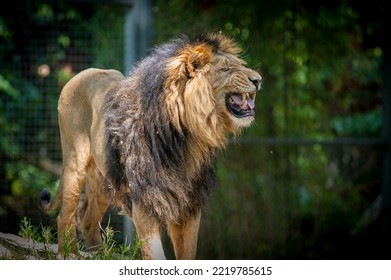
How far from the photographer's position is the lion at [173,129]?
3.42 m

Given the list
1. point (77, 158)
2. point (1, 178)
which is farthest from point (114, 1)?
point (77, 158)

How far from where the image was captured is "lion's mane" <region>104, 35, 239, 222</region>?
3410 mm

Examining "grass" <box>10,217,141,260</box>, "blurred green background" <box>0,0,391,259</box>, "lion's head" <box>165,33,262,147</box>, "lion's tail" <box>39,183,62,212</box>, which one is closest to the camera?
"lion's head" <box>165,33,262,147</box>

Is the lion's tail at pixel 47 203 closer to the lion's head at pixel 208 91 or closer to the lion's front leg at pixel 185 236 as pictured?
the lion's front leg at pixel 185 236

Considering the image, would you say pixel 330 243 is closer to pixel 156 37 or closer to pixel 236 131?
pixel 156 37

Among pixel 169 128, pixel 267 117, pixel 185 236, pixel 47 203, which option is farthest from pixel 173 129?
pixel 267 117

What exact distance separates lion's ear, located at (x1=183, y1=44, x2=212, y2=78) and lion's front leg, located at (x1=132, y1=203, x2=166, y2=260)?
25.6 inches

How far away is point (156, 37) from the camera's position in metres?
6.24

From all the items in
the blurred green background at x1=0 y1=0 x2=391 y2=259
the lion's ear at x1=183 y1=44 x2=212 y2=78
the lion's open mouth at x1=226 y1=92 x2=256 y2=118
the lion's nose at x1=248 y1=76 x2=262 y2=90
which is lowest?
the blurred green background at x1=0 y1=0 x2=391 y2=259

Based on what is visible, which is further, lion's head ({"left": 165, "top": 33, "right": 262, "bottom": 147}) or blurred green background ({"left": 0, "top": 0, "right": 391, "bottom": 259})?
blurred green background ({"left": 0, "top": 0, "right": 391, "bottom": 259})

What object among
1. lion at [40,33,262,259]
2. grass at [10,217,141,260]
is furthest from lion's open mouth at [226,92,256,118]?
grass at [10,217,141,260]

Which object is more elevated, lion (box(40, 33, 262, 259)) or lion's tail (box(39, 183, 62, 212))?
lion (box(40, 33, 262, 259))

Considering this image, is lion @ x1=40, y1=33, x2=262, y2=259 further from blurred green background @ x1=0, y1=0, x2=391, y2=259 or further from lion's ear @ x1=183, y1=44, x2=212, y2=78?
blurred green background @ x1=0, y1=0, x2=391, y2=259
